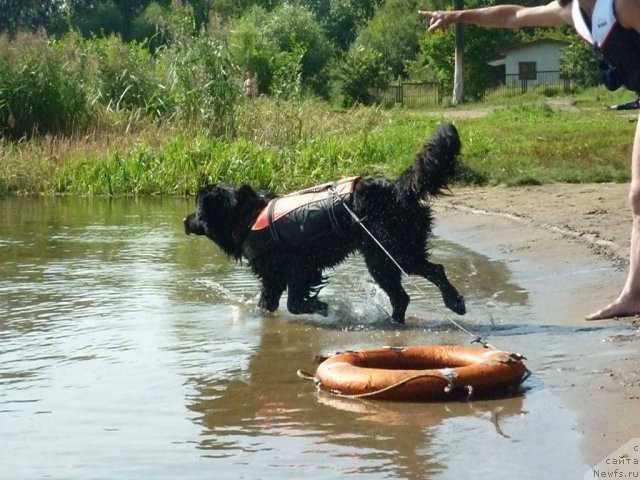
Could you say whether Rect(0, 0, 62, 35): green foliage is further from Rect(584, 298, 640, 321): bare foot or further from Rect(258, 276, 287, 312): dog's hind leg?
Rect(584, 298, 640, 321): bare foot

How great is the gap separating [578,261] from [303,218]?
2.60 metres

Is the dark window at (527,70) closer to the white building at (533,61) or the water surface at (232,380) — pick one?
the white building at (533,61)

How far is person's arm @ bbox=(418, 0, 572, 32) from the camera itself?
686 centimetres

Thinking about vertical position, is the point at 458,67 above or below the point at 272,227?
above

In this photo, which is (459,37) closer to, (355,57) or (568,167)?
(355,57)

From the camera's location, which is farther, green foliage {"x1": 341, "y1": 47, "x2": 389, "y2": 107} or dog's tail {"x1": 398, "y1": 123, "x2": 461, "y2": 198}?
green foliage {"x1": 341, "y1": 47, "x2": 389, "y2": 107}

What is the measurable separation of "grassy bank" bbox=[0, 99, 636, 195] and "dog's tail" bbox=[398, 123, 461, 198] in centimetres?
699

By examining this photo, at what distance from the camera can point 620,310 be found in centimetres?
690

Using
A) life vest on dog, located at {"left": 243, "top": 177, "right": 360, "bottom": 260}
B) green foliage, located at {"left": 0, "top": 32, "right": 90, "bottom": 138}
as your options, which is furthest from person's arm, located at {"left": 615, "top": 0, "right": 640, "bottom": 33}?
green foliage, located at {"left": 0, "top": 32, "right": 90, "bottom": 138}

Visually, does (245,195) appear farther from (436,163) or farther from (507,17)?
(507,17)

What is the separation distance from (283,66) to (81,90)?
13.1 feet

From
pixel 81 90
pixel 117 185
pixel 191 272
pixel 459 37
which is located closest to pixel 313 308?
pixel 191 272

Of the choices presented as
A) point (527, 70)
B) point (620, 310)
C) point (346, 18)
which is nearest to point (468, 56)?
point (527, 70)

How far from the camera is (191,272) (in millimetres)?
10672
